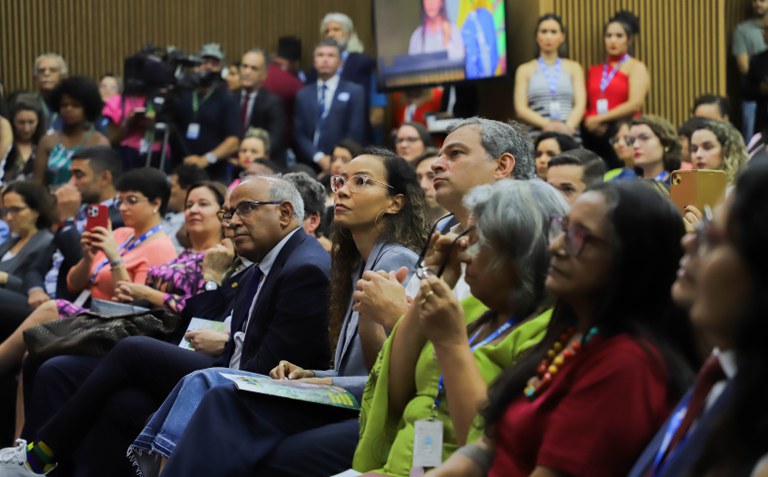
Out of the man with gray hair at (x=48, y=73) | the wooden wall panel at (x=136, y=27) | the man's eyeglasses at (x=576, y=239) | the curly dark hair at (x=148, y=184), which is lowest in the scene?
the curly dark hair at (x=148, y=184)

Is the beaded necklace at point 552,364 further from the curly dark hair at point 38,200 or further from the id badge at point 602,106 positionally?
the id badge at point 602,106

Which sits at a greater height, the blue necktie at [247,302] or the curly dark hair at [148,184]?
the curly dark hair at [148,184]

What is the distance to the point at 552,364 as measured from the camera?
2.18m

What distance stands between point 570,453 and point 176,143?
6.98 metres

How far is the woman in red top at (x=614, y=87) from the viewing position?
7332 millimetres

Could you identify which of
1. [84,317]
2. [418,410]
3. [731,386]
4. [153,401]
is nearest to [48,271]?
[84,317]

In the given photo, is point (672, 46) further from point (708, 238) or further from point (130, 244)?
point (708, 238)

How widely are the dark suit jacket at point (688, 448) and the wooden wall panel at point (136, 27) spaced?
8.92 metres

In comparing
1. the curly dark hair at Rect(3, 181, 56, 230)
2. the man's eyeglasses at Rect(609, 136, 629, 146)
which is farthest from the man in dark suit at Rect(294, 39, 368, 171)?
the curly dark hair at Rect(3, 181, 56, 230)

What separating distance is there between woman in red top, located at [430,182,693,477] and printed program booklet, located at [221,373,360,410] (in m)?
0.93

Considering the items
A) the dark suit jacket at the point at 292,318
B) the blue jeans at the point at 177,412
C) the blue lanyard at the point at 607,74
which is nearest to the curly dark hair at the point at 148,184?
the dark suit jacket at the point at 292,318

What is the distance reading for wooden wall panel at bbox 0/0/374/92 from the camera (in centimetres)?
1077

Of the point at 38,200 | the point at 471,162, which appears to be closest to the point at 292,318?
the point at 471,162

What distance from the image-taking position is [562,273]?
2174 millimetres
